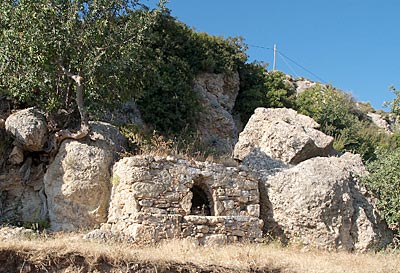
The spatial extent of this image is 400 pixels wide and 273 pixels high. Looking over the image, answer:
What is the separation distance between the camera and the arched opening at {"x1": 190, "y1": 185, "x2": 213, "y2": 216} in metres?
13.1

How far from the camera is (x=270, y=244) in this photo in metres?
12.9

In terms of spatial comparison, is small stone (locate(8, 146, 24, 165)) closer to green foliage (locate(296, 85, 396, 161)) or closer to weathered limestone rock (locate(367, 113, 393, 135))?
green foliage (locate(296, 85, 396, 161))

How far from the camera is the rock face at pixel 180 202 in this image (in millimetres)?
A: 11898

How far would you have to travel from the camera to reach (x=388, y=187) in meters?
14.3

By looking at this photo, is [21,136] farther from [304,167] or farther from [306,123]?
[306,123]

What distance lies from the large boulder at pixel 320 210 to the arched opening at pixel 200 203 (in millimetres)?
1687

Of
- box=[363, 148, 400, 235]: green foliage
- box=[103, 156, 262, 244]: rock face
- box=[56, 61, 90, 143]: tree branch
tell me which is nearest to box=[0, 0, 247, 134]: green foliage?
box=[56, 61, 90, 143]: tree branch

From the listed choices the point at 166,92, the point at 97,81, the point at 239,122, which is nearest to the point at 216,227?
the point at 97,81

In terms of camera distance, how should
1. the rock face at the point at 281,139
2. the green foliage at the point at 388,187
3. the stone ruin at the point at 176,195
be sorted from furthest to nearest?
the rock face at the point at 281,139
the green foliage at the point at 388,187
the stone ruin at the point at 176,195

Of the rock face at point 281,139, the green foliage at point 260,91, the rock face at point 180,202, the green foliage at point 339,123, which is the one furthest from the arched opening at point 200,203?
the green foliage at point 260,91

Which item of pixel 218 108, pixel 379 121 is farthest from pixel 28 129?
pixel 379 121

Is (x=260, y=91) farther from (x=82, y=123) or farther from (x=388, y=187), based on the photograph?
(x=82, y=123)

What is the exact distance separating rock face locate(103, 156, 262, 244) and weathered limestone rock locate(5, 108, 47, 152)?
215cm

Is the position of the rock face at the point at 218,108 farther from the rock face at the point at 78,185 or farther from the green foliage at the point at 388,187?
the rock face at the point at 78,185
